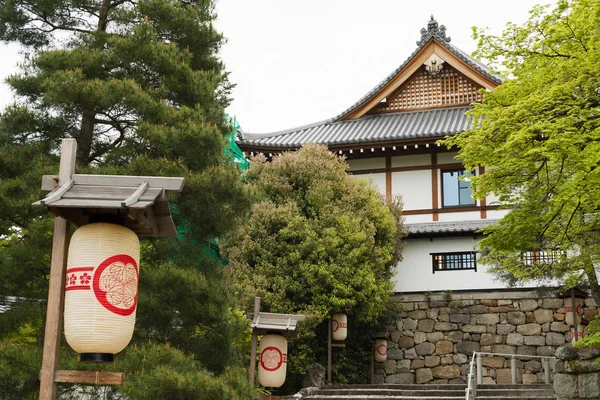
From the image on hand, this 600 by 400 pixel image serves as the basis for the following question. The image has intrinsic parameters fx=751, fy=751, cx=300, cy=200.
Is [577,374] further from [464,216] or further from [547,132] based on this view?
[464,216]

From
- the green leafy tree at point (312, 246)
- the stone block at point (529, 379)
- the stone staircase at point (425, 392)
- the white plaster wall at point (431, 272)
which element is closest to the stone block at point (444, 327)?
the white plaster wall at point (431, 272)

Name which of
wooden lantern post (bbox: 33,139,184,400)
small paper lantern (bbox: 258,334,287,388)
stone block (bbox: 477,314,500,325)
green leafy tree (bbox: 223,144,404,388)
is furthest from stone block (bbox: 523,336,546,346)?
wooden lantern post (bbox: 33,139,184,400)

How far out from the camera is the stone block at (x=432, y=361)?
1998 centimetres

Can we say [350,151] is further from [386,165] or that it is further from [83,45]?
[83,45]

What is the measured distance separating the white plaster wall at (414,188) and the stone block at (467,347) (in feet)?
13.1

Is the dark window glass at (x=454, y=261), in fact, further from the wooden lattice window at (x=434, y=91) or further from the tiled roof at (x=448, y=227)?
the wooden lattice window at (x=434, y=91)

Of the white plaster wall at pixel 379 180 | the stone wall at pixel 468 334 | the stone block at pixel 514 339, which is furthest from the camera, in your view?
the white plaster wall at pixel 379 180

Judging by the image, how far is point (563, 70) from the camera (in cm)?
1080

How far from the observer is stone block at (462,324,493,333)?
19.9 meters

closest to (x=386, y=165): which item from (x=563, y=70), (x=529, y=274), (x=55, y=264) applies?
(x=529, y=274)

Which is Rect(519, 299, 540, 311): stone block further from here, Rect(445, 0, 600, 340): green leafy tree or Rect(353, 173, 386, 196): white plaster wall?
Rect(445, 0, 600, 340): green leafy tree

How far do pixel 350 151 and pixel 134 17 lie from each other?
12.6 meters

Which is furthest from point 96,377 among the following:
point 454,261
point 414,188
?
point 414,188

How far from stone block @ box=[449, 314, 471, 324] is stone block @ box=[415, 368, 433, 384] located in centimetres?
149
